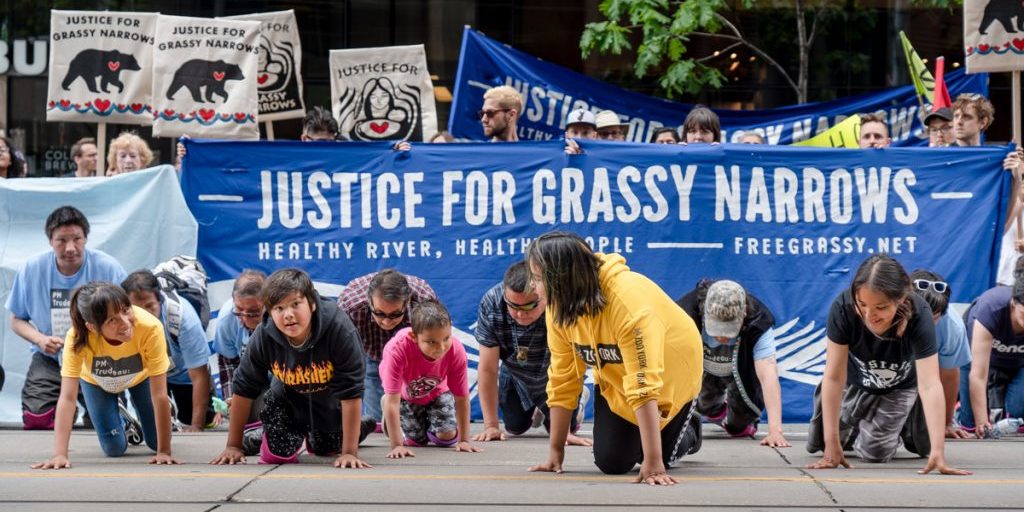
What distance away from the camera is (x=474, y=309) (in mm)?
9383

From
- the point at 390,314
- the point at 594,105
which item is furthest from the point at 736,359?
the point at 594,105

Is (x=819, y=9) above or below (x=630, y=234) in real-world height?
above

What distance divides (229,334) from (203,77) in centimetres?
229

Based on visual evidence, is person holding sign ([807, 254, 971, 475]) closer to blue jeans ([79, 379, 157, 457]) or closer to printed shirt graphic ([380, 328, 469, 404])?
printed shirt graphic ([380, 328, 469, 404])

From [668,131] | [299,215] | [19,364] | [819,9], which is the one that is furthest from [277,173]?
[819,9]

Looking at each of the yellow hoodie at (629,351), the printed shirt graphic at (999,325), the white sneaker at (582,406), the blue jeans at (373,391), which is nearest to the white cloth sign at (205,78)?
the blue jeans at (373,391)

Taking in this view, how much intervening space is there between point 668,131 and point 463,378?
317 centimetres

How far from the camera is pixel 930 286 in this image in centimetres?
763

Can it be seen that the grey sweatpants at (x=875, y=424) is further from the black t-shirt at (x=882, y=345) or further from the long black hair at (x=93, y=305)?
the long black hair at (x=93, y=305)

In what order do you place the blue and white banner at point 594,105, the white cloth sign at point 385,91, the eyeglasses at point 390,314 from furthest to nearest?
the white cloth sign at point 385,91
the blue and white banner at point 594,105
the eyeglasses at point 390,314

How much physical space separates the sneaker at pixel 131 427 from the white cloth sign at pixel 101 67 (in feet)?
9.64

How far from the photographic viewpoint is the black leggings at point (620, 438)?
656 centimetres

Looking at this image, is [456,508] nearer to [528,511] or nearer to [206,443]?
[528,511]

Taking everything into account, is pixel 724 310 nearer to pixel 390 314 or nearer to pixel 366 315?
pixel 390 314
